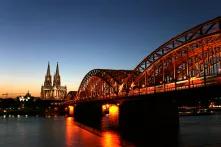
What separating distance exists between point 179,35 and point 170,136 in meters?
15.9

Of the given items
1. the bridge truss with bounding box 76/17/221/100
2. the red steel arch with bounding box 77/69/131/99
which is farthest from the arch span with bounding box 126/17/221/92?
the red steel arch with bounding box 77/69/131/99

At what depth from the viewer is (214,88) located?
38.0m

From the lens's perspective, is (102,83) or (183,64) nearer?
(183,64)

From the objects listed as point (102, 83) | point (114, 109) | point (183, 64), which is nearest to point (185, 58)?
point (183, 64)

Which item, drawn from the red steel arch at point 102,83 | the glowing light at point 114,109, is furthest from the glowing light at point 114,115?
the red steel arch at point 102,83

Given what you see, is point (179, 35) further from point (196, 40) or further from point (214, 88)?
point (214, 88)

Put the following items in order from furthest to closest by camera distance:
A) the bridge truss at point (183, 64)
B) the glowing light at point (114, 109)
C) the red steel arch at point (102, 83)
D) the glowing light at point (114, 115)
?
1. the red steel arch at point (102, 83)
2. the glowing light at point (114, 109)
3. the glowing light at point (114, 115)
4. the bridge truss at point (183, 64)

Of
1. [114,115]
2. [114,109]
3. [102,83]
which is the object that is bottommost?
[114,115]

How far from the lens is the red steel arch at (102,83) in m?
93.9

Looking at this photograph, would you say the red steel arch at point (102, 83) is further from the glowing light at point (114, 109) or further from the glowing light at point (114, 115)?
the glowing light at point (114, 115)

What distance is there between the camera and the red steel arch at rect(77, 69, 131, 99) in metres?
93.9

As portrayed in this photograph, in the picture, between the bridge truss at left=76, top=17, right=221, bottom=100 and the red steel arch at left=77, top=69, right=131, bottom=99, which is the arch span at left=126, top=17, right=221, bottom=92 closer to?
the bridge truss at left=76, top=17, right=221, bottom=100

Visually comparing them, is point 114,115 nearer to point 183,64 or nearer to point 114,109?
point 114,109

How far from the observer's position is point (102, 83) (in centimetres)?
11306
